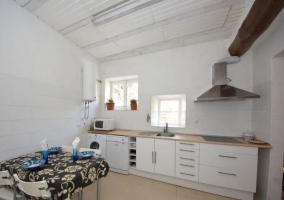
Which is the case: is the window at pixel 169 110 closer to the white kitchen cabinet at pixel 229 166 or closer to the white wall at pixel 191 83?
the white wall at pixel 191 83

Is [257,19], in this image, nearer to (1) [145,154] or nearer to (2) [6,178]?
(1) [145,154]

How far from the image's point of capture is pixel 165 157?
2129mm

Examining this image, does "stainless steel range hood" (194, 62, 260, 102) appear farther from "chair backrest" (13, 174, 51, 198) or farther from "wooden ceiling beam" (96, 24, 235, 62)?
"chair backrest" (13, 174, 51, 198)

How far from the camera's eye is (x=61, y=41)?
2225 millimetres

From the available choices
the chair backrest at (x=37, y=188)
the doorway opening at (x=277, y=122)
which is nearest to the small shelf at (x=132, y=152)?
the chair backrest at (x=37, y=188)

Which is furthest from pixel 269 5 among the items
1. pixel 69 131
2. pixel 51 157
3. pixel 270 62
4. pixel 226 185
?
pixel 69 131

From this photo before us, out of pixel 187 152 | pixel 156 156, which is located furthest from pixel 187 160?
pixel 156 156

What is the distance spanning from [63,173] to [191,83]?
2.50 meters

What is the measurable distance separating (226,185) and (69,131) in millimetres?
2872

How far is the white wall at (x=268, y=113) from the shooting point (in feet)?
5.18

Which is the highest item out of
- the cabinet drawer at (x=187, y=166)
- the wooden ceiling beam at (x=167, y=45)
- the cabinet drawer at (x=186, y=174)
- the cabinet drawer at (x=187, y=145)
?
the wooden ceiling beam at (x=167, y=45)

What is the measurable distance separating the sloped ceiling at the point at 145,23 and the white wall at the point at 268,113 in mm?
638

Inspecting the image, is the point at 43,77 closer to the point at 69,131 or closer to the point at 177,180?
the point at 69,131

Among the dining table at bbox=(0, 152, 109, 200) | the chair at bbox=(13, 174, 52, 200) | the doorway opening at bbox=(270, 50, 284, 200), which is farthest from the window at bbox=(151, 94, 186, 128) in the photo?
the chair at bbox=(13, 174, 52, 200)
